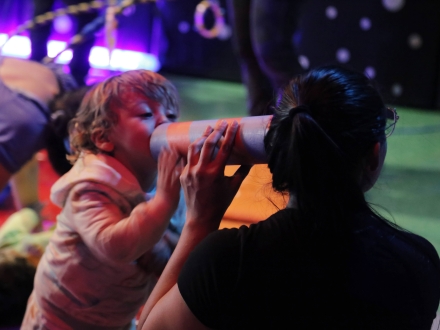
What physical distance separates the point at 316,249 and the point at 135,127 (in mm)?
421

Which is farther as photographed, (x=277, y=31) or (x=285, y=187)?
(x=277, y=31)

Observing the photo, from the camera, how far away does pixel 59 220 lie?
860 mm

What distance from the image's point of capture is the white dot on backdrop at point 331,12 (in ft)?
11.2

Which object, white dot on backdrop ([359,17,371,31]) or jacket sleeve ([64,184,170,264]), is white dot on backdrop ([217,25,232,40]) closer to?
white dot on backdrop ([359,17,371,31])

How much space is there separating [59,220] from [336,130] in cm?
56

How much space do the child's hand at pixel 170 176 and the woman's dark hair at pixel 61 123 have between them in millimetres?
513

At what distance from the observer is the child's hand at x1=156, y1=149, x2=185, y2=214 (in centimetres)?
72

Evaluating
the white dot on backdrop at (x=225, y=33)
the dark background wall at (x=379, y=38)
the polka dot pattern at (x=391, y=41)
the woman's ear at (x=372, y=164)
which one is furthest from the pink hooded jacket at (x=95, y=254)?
the white dot on backdrop at (x=225, y=33)

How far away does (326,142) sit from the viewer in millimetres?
476

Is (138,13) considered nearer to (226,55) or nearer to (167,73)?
(167,73)

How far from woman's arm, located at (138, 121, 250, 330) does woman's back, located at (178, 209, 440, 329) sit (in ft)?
0.20

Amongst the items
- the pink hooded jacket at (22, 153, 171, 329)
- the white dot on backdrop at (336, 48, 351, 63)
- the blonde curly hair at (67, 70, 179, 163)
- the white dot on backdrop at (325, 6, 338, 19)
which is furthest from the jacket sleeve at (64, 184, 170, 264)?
the white dot on backdrop at (325, 6, 338, 19)

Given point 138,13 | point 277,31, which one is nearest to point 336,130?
point 277,31

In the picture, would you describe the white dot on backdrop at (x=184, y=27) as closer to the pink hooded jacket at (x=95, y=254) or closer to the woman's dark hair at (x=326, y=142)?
the pink hooded jacket at (x=95, y=254)
